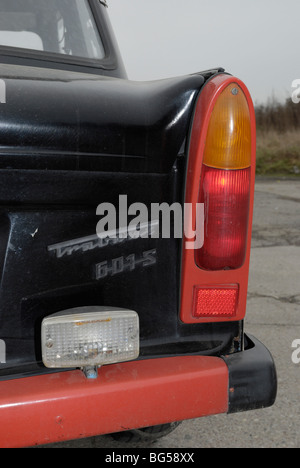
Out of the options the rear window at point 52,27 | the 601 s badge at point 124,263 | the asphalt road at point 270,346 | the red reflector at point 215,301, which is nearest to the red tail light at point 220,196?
the red reflector at point 215,301

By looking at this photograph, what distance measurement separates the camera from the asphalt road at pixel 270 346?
231 cm

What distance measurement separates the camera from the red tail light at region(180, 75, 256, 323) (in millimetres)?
1585

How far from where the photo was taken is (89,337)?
151cm

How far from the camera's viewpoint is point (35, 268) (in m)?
1.57

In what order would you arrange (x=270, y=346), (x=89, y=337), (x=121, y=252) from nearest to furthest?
1. (x=89, y=337)
2. (x=121, y=252)
3. (x=270, y=346)

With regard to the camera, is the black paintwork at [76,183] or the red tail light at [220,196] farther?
the red tail light at [220,196]

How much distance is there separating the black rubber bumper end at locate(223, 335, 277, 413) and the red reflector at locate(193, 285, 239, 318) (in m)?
0.15

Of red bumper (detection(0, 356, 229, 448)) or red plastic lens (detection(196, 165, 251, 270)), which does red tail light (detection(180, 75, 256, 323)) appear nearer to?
red plastic lens (detection(196, 165, 251, 270))

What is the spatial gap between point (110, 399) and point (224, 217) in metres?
0.64

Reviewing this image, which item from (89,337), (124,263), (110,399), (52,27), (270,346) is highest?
(52,27)

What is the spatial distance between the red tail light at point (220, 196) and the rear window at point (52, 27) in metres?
1.02

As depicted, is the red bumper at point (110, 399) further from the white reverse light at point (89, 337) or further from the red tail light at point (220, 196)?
the red tail light at point (220, 196)

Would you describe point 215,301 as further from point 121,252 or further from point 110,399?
point 110,399

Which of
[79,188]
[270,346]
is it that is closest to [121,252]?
[79,188]
